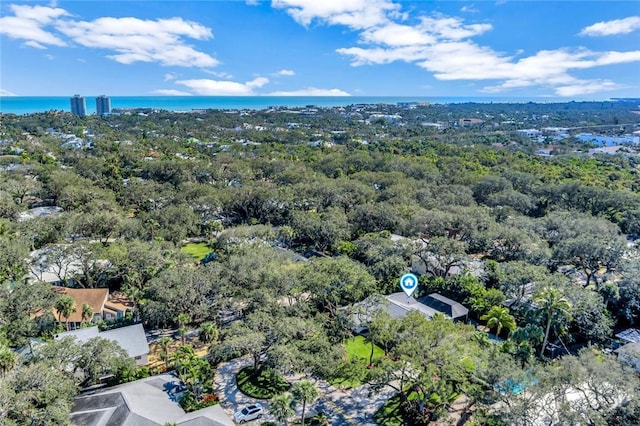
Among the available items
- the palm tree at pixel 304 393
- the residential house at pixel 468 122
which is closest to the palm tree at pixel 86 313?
the palm tree at pixel 304 393

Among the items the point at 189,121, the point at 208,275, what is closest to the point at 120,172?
the point at 208,275

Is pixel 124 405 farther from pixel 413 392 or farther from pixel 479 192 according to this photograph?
pixel 479 192

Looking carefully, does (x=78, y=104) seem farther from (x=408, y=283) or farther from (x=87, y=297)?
(x=408, y=283)

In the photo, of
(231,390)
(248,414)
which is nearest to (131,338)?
(231,390)

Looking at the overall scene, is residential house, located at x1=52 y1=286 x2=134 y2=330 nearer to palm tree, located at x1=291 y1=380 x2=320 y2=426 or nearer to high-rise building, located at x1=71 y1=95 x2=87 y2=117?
palm tree, located at x1=291 y1=380 x2=320 y2=426

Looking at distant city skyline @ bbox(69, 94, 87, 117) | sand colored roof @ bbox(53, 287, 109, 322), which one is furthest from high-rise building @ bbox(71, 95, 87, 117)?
sand colored roof @ bbox(53, 287, 109, 322)

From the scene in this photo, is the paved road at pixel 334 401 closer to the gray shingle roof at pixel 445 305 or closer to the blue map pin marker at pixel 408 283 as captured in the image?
the gray shingle roof at pixel 445 305
